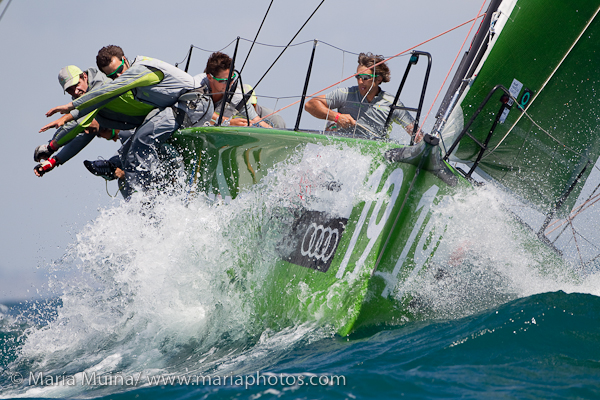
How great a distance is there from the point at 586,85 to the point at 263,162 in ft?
6.88

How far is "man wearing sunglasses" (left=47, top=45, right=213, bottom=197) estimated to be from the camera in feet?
11.4

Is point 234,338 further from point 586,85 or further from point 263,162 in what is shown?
point 586,85

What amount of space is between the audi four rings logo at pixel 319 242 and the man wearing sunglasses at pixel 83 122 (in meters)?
1.64

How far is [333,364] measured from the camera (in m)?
2.11

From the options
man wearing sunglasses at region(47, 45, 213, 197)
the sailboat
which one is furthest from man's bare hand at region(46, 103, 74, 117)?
the sailboat

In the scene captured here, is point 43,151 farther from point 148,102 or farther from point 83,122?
point 148,102

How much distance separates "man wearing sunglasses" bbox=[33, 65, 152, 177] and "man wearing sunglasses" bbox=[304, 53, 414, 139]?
129 centimetres

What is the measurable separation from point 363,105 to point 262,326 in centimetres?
155

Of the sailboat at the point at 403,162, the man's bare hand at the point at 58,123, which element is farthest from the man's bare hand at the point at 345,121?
the man's bare hand at the point at 58,123

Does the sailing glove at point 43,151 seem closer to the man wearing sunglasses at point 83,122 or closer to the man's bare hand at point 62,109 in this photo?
the man wearing sunglasses at point 83,122

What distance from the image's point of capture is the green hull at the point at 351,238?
2.64m

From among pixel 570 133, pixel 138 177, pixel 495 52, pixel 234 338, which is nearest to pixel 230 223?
pixel 234 338

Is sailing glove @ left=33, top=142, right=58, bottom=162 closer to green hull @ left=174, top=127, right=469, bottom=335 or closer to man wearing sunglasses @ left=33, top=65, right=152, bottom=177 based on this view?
man wearing sunglasses @ left=33, top=65, right=152, bottom=177

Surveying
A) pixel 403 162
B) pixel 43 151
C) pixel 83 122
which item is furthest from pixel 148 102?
pixel 403 162
